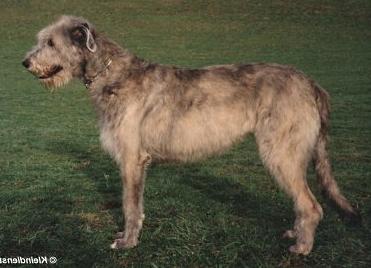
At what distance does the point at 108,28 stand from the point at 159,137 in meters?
37.1

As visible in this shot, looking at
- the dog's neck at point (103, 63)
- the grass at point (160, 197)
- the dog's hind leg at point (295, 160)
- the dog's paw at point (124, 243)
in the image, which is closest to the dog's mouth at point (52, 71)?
the dog's neck at point (103, 63)

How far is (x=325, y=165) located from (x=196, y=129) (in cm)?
157

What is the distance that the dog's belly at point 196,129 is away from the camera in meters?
6.50

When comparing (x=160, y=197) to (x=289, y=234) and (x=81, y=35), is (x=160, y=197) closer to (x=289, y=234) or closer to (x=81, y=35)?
(x=289, y=234)

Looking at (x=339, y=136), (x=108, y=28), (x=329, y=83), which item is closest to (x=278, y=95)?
(x=339, y=136)

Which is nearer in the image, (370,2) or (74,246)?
(74,246)

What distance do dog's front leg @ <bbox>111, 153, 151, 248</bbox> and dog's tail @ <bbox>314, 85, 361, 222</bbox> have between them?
2.02 meters

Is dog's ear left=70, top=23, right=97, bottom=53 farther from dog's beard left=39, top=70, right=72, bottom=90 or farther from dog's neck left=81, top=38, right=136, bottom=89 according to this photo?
dog's beard left=39, top=70, right=72, bottom=90

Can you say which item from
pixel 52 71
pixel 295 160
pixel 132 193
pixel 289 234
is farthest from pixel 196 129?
pixel 52 71

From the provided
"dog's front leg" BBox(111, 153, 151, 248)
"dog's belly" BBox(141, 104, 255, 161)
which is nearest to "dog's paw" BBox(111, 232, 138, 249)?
"dog's front leg" BBox(111, 153, 151, 248)

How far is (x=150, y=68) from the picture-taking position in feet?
22.2

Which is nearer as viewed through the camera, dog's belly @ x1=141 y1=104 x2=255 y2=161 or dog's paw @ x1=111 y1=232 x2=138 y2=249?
dog's paw @ x1=111 y1=232 x2=138 y2=249

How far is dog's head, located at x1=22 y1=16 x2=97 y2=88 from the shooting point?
22.1 feet

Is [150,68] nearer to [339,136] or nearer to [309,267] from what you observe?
[309,267]
